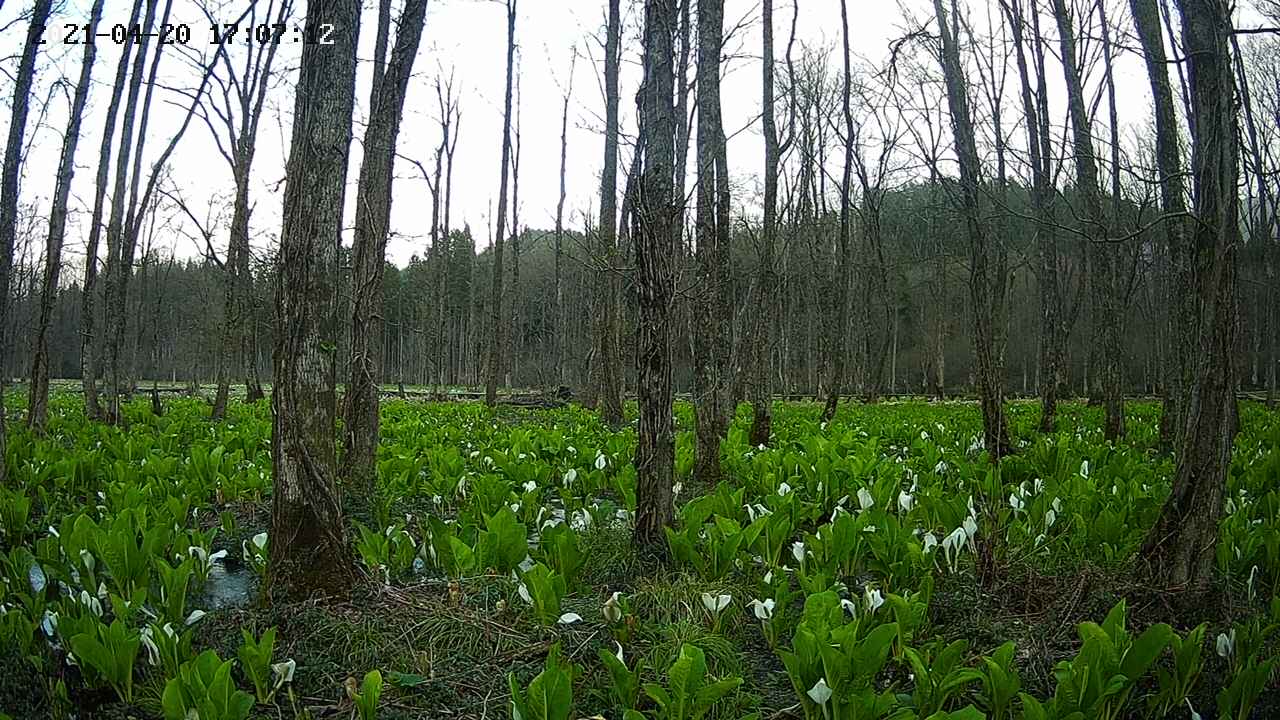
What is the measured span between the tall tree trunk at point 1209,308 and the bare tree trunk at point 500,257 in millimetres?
12964

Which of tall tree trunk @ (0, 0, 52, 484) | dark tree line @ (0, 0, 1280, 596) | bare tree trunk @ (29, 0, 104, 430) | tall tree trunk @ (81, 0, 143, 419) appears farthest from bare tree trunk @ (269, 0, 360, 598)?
tall tree trunk @ (81, 0, 143, 419)

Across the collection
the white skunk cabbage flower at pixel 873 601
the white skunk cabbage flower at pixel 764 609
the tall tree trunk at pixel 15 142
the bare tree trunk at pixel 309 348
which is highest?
the tall tree trunk at pixel 15 142

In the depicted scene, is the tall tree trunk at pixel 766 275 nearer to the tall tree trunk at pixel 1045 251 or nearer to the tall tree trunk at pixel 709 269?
the tall tree trunk at pixel 709 269

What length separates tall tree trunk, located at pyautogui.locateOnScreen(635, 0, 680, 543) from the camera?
4.17 m

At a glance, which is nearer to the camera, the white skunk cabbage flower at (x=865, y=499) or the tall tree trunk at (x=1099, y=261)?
the white skunk cabbage flower at (x=865, y=499)

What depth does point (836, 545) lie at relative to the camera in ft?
12.7

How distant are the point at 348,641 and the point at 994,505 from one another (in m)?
3.50

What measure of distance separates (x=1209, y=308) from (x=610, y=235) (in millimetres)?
11536

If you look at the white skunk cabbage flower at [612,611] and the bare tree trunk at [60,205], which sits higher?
the bare tree trunk at [60,205]

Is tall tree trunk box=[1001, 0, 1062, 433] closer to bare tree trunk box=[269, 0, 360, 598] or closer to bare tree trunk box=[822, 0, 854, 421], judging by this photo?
bare tree trunk box=[822, 0, 854, 421]

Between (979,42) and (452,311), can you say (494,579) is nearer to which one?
(979,42)

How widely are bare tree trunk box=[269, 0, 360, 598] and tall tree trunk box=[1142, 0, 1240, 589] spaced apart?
147 inches

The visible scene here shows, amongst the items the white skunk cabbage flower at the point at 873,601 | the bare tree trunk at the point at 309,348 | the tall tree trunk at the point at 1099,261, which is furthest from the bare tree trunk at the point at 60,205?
the tall tree trunk at the point at 1099,261

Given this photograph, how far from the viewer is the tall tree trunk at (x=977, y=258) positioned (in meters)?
7.61
